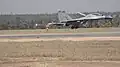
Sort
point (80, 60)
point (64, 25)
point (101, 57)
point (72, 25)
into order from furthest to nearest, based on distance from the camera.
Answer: point (64, 25) < point (72, 25) < point (101, 57) < point (80, 60)

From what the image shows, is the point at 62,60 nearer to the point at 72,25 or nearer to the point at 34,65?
the point at 34,65

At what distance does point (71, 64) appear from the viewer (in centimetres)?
2009

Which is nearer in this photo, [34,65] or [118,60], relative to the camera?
[34,65]

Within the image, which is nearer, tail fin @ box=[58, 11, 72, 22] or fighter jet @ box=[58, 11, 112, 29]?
fighter jet @ box=[58, 11, 112, 29]

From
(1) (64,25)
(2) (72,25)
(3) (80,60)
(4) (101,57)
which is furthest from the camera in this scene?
(1) (64,25)

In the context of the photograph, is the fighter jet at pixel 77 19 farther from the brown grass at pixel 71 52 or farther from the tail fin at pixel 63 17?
the brown grass at pixel 71 52


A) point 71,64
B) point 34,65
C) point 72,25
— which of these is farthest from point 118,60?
point 72,25

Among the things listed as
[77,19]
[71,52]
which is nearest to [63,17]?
[77,19]

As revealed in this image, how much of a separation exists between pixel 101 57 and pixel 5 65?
759 cm

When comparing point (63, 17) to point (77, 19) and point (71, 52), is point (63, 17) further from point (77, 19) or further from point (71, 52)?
point (71, 52)

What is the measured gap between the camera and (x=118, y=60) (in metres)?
21.8

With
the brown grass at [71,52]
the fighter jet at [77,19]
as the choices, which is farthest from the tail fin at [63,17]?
the brown grass at [71,52]

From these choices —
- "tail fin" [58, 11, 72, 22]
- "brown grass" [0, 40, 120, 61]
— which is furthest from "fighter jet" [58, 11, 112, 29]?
"brown grass" [0, 40, 120, 61]

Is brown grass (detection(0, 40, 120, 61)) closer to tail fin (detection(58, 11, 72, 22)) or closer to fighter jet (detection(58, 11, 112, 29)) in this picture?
fighter jet (detection(58, 11, 112, 29))
